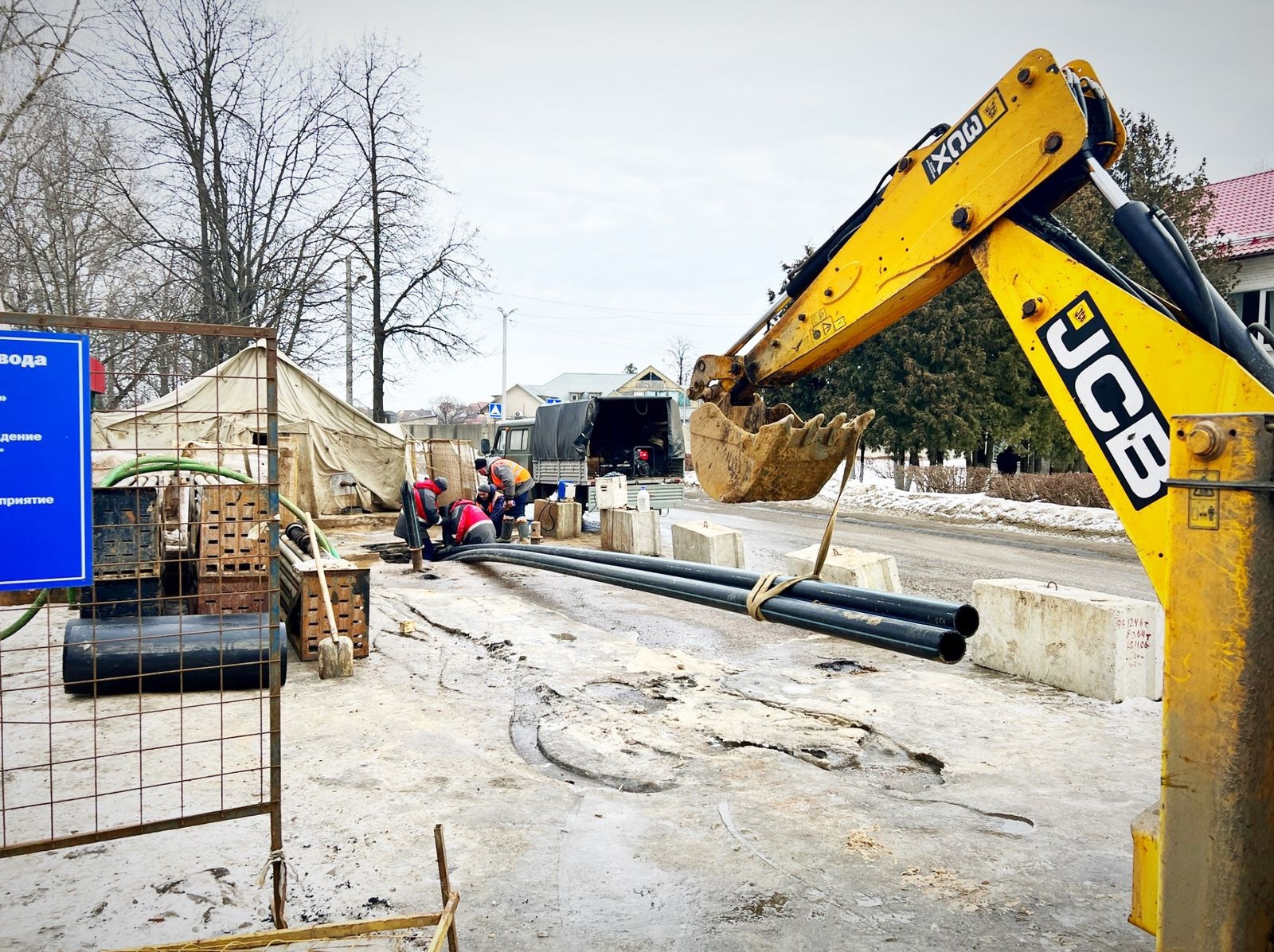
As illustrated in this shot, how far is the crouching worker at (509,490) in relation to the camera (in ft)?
51.7

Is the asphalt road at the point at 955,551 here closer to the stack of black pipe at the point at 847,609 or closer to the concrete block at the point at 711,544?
the concrete block at the point at 711,544

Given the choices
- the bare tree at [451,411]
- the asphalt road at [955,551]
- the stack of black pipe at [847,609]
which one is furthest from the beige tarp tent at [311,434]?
the bare tree at [451,411]

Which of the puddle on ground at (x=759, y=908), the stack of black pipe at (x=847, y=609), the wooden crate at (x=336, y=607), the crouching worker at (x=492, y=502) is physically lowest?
the puddle on ground at (x=759, y=908)

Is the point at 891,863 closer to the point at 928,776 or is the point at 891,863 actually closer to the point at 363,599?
the point at 928,776

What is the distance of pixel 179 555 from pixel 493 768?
12.5 ft

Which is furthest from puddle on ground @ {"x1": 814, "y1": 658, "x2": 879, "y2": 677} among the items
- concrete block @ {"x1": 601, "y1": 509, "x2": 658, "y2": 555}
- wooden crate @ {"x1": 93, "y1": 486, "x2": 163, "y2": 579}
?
concrete block @ {"x1": 601, "y1": 509, "x2": 658, "y2": 555}

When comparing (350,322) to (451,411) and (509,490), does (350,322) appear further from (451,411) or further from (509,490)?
(451,411)

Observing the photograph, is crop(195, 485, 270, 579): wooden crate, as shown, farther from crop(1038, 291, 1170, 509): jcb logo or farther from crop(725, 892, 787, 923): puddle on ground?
crop(1038, 291, 1170, 509): jcb logo

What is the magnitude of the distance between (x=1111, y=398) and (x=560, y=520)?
13.6 m

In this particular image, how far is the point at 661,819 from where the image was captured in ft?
14.6

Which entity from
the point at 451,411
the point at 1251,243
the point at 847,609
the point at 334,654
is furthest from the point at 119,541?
the point at 451,411

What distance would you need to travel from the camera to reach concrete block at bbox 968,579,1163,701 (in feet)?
20.8

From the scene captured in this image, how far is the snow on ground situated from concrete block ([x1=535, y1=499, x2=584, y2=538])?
4.25m

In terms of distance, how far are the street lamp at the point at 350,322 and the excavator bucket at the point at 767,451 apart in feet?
72.8
